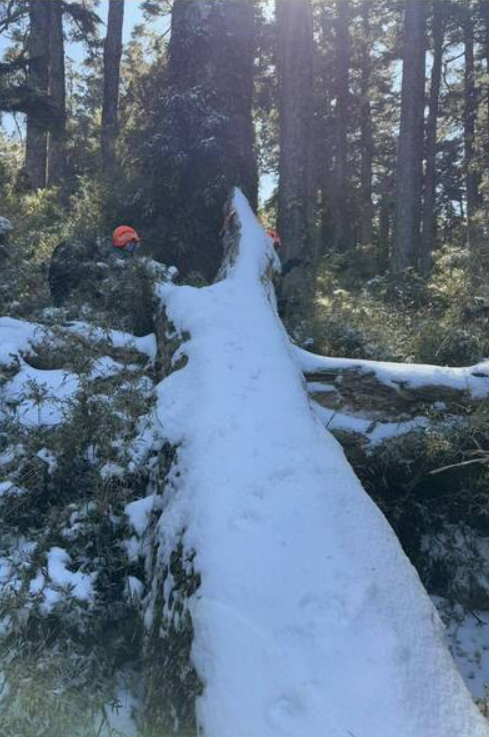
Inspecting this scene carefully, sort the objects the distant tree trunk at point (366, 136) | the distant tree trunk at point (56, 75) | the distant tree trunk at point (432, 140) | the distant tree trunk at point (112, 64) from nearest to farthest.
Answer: the distant tree trunk at point (112, 64), the distant tree trunk at point (56, 75), the distant tree trunk at point (432, 140), the distant tree trunk at point (366, 136)

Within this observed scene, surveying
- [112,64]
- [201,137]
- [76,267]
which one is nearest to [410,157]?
[201,137]

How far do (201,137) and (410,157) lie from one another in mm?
5721

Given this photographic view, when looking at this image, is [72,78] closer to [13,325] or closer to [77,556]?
[13,325]

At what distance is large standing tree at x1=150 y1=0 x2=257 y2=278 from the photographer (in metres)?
9.15

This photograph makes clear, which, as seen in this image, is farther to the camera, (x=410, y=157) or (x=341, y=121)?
(x=341, y=121)

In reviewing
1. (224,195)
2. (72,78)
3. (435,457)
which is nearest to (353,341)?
(435,457)

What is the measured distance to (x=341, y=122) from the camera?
23625 mm

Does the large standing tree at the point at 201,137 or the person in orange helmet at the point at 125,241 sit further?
the large standing tree at the point at 201,137

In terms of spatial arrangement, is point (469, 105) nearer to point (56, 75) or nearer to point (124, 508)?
point (56, 75)

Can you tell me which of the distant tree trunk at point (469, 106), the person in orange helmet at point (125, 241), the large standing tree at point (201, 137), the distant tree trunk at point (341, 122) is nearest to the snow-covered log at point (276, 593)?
the person in orange helmet at point (125, 241)

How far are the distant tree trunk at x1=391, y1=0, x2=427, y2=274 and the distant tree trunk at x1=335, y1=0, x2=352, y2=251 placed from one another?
28.8ft

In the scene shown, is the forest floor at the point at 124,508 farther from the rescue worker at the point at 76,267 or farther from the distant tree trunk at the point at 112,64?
the distant tree trunk at the point at 112,64

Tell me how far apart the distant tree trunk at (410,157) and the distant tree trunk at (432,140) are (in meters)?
7.16

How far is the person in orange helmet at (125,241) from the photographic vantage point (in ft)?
27.8
